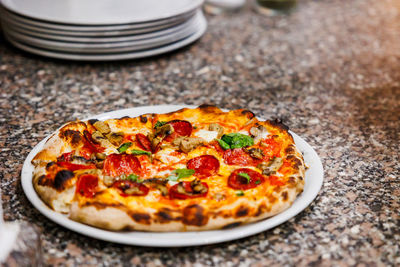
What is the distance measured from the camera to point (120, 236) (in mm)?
1134

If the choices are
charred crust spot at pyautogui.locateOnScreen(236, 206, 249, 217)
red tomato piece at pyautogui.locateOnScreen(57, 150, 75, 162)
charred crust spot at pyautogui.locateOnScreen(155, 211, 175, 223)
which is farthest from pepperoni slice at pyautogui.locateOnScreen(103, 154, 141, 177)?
charred crust spot at pyautogui.locateOnScreen(236, 206, 249, 217)

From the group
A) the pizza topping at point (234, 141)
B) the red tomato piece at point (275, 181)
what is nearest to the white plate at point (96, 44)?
the pizza topping at point (234, 141)

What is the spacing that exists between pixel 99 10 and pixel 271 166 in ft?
4.72

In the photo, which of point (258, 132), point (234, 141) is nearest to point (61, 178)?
point (234, 141)

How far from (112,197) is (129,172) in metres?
0.15

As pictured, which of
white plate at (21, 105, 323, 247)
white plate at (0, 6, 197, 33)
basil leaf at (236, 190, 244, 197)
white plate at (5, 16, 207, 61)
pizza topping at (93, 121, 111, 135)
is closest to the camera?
white plate at (21, 105, 323, 247)

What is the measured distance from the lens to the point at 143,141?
1471 millimetres

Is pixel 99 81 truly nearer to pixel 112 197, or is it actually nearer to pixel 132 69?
pixel 132 69

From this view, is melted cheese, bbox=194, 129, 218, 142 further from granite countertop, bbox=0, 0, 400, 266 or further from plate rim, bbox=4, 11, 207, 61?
plate rim, bbox=4, 11, 207, 61

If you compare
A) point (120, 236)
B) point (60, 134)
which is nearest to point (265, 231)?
point (120, 236)

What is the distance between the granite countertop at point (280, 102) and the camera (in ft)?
3.97

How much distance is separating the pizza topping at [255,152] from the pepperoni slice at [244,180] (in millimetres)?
77

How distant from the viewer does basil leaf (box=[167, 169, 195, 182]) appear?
1295 mm

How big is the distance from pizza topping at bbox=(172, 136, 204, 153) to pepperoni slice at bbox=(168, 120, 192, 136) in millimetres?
46
